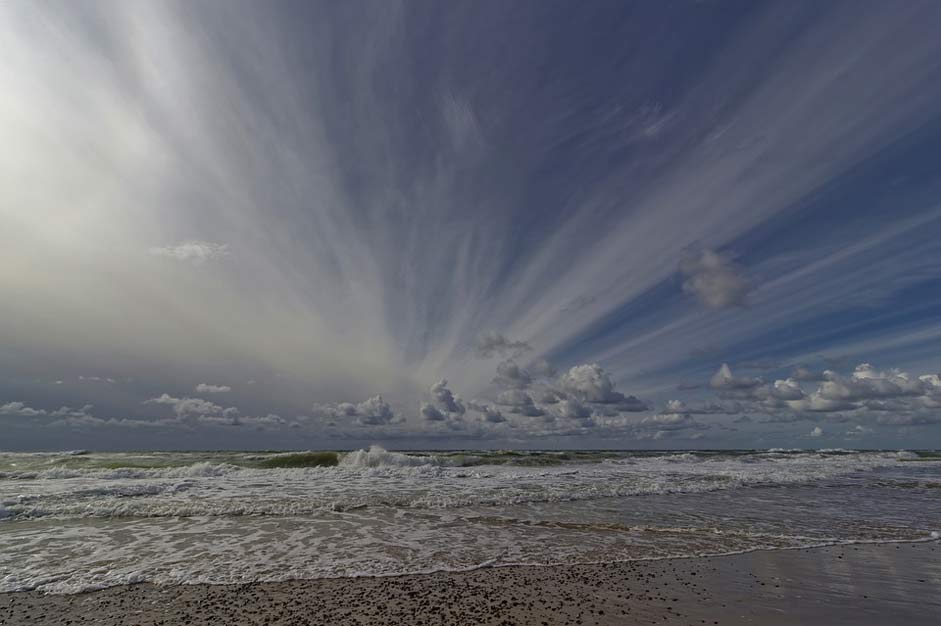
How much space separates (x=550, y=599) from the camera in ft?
28.5

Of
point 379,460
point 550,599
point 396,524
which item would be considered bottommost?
point 550,599

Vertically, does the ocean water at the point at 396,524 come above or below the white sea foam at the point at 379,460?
below

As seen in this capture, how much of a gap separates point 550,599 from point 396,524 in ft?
27.7

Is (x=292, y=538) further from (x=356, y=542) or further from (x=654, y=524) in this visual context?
(x=654, y=524)

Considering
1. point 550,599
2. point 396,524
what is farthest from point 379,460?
point 550,599

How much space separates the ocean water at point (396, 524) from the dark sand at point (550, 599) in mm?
886

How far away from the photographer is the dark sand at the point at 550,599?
7.87m

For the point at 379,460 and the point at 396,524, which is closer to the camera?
the point at 396,524

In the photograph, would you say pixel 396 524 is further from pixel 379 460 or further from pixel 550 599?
pixel 379 460

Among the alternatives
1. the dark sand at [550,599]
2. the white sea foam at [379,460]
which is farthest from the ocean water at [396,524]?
the white sea foam at [379,460]

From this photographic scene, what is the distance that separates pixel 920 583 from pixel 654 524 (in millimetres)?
7035

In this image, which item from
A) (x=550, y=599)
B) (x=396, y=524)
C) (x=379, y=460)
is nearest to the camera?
(x=550, y=599)

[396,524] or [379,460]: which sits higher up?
[379,460]

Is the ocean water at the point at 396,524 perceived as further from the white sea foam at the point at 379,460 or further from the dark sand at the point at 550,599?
the white sea foam at the point at 379,460
